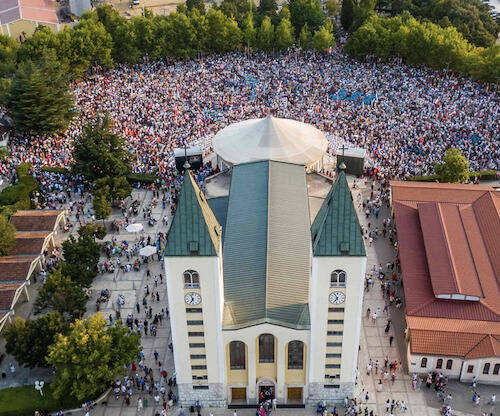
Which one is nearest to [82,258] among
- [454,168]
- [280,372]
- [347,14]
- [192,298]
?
[192,298]

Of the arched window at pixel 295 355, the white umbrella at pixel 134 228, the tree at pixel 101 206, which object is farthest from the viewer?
the tree at pixel 101 206

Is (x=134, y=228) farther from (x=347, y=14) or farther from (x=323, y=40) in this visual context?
(x=347, y=14)

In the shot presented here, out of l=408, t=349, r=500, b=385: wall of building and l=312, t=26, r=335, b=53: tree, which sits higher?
l=312, t=26, r=335, b=53: tree

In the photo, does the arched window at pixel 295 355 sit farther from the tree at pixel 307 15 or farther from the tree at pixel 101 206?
the tree at pixel 307 15

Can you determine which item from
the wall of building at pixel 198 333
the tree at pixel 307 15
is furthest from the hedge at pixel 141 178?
the tree at pixel 307 15

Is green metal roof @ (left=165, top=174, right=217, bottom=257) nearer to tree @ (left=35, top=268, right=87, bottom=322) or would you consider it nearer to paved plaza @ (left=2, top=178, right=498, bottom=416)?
paved plaza @ (left=2, top=178, right=498, bottom=416)

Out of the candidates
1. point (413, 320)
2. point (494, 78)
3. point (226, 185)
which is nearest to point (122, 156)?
point (226, 185)

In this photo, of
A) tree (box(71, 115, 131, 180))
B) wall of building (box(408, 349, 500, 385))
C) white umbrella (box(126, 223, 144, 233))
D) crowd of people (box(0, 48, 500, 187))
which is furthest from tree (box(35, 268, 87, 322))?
wall of building (box(408, 349, 500, 385))
